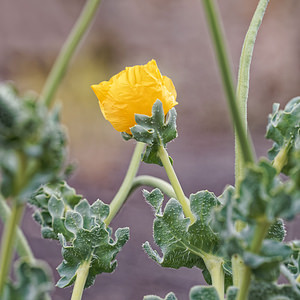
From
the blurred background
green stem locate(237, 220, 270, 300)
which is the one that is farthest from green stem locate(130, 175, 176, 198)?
the blurred background

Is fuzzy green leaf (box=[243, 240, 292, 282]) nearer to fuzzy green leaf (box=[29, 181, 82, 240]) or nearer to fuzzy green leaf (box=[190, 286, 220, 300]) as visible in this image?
fuzzy green leaf (box=[190, 286, 220, 300])

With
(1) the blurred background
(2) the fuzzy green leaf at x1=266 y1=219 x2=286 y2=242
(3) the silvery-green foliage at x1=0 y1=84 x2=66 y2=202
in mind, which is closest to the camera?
(3) the silvery-green foliage at x1=0 y1=84 x2=66 y2=202

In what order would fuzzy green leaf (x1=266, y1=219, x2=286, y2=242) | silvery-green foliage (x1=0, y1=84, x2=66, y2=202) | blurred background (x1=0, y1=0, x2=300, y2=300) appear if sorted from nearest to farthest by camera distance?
1. silvery-green foliage (x1=0, y1=84, x2=66, y2=202)
2. fuzzy green leaf (x1=266, y1=219, x2=286, y2=242)
3. blurred background (x1=0, y1=0, x2=300, y2=300)

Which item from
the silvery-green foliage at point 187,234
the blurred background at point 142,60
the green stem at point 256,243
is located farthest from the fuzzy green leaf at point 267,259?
the blurred background at point 142,60

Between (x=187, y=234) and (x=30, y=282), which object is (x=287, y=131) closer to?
(x=187, y=234)

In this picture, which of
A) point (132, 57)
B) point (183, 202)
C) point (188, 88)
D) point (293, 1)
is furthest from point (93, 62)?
point (183, 202)

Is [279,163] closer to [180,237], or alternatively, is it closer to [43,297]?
[180,237]
